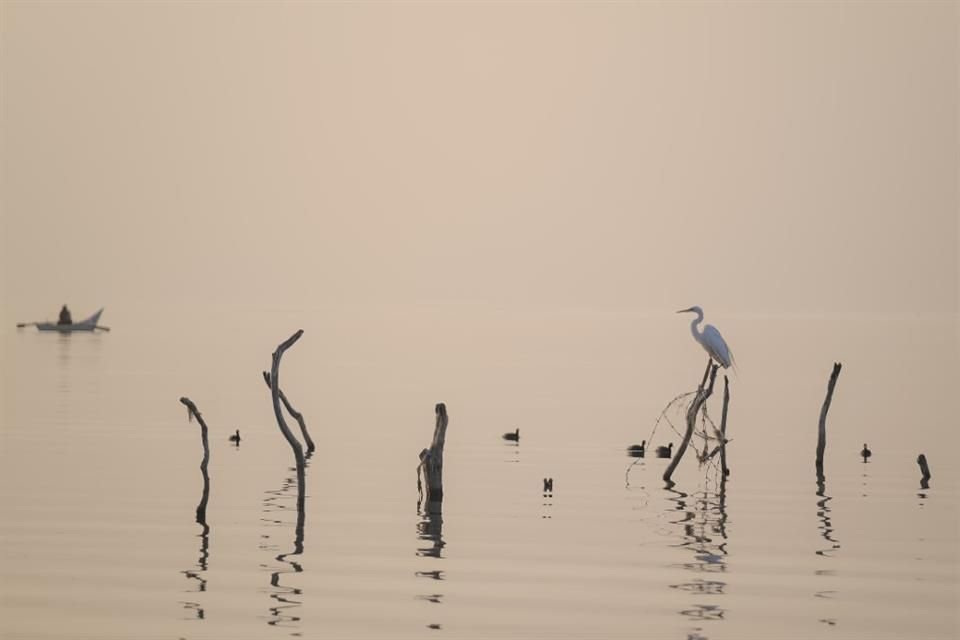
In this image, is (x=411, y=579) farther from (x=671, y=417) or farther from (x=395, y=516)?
(x=671, y=417)

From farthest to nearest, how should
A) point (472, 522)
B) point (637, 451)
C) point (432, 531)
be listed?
point (637, 451) → point (472, 522) → point (432, 531)

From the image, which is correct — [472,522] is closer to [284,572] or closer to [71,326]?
[284,572]

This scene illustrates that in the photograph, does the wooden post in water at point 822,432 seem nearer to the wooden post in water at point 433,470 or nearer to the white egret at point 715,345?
the white egret at point 715,345

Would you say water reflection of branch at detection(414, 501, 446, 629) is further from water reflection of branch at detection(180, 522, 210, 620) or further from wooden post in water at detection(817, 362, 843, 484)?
wooden post in water at detection(817, 362, 843, 484)

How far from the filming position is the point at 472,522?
29.5m

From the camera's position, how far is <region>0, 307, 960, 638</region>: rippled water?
21.6 meters

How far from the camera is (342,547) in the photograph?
2648 cm

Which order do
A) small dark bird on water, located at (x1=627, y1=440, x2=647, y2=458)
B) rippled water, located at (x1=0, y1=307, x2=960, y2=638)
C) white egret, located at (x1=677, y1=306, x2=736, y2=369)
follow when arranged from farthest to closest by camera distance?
1. small dark bird on water, located at (x1=627, y1=440, x2=647, y2=458)
2. white egret, located at (x1=677, y1=306, x2=736, y2=369)
3. rippled water, located at (x1=0, y1=307, x2=960, y2=638)

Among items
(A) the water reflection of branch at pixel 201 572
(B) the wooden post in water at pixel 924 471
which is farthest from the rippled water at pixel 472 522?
(B) the wooden post in water at pixel 924 471

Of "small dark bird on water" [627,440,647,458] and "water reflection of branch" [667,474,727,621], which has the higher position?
"small dark bird on water" [627,440,647,458]

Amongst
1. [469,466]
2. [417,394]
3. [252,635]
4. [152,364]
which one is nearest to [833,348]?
[152,364]

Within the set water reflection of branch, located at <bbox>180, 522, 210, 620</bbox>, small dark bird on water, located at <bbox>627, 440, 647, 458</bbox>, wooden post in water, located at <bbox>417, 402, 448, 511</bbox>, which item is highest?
small dark bird on water, located at <bbox>627, 440, 647, 458</bbox>

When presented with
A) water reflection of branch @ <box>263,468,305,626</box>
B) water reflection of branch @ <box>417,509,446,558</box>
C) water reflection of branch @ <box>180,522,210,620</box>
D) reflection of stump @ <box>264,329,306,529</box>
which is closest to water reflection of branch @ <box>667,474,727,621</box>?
water reflection of branch @ <box>417,509,446,558</box>

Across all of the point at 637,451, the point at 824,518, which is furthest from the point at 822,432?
the point at 824,518
